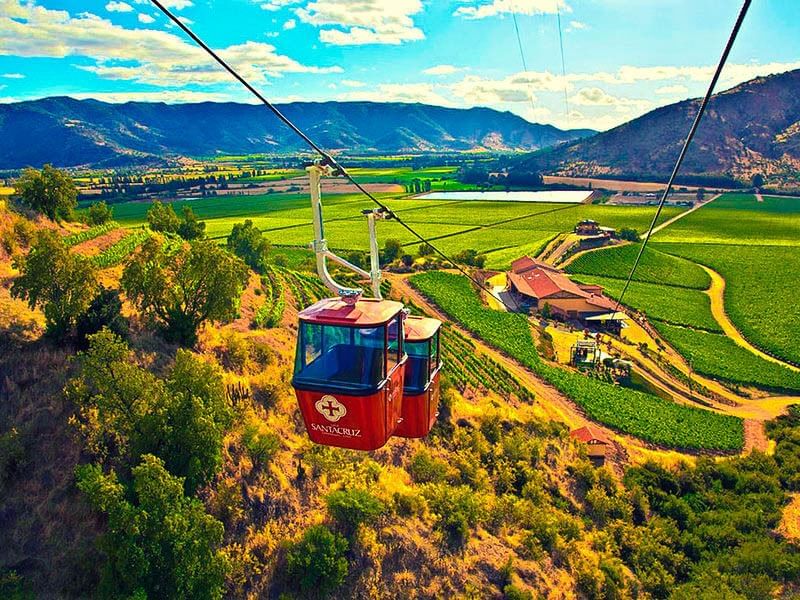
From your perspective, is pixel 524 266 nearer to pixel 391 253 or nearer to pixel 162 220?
pixel 391 253

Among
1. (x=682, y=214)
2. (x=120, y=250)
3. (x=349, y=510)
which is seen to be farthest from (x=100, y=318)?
(x=682, y=214)

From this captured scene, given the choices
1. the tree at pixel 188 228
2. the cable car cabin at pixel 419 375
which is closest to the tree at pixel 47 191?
the tree at pixel 188 228

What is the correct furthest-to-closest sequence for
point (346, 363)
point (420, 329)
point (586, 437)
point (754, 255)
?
point (754, 255)
point (586, 437)
point (420, 329)
point (346, 363)

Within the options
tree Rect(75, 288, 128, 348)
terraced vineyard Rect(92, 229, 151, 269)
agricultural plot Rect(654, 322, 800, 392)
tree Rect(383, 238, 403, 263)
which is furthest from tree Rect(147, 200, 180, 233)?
agricultural plot Rect(654, 322, 800, 392)

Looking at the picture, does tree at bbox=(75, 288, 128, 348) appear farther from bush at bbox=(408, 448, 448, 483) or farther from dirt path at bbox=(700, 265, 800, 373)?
dirt path at bbox=(700, 265, 800, 373)

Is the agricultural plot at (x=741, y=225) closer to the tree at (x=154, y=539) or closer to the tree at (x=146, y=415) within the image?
the tree at (x=146, y=415)

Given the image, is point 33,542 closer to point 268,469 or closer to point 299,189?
point 268,469

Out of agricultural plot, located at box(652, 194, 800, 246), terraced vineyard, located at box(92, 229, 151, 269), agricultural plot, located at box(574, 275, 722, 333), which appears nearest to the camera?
terraced vineyard, located at box(92, 229, 151, 269)
